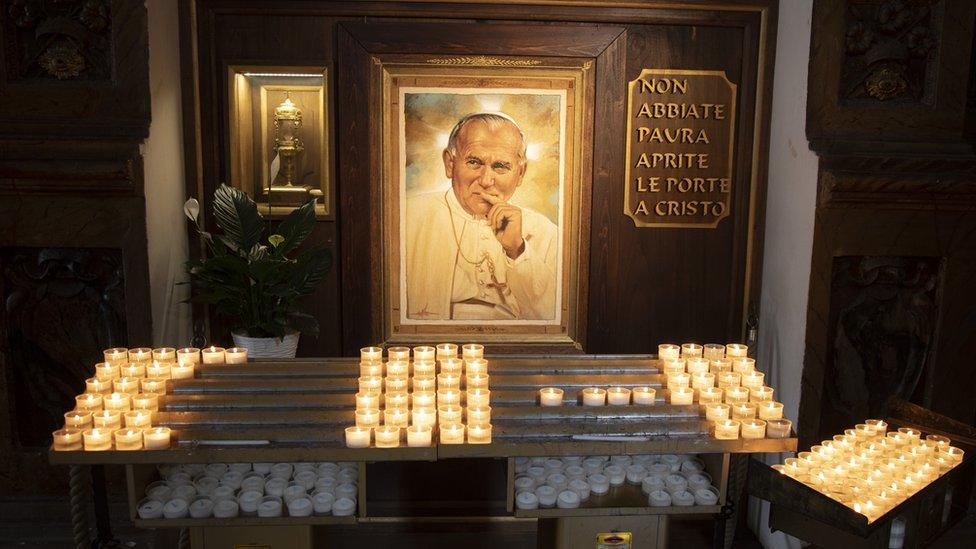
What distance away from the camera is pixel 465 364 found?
2.80m

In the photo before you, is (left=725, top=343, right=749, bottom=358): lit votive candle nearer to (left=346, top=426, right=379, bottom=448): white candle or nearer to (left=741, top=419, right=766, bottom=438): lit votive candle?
(left=741, top=419, right=766, bottom=438): lit votive candle

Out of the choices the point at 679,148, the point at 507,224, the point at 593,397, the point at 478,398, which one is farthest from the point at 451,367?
the point at 679,148

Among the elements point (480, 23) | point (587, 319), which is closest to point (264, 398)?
point (587, 319)

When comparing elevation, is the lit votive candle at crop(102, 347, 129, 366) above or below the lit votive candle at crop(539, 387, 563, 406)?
above

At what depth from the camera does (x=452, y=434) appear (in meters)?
2.24

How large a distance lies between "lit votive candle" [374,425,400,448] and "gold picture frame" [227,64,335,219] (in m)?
1.80

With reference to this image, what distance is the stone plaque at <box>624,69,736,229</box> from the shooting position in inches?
148

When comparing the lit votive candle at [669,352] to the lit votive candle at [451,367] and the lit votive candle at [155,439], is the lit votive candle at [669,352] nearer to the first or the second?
the lit votive candle at [451,367]

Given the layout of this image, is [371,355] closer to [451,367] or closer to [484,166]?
[451,367]

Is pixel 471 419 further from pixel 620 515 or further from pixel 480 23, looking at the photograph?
pixel 480 23

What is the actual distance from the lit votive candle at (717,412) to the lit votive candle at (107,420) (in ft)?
6.36

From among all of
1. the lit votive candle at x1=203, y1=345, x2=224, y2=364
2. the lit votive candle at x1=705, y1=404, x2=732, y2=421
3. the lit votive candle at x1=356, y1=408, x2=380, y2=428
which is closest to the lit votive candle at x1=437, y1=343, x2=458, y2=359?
the lit votive candle at x1=356, y1=408, x2=380, y2=428

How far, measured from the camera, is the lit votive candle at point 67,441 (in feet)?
7.12

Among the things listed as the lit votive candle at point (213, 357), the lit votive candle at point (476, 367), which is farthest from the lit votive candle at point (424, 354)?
the lit votive candle at point (213, 357)
